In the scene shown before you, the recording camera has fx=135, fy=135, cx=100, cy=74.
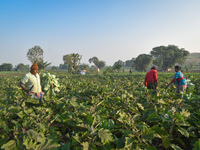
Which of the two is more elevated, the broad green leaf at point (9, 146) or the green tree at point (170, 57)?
the green tree at point (170, 57)

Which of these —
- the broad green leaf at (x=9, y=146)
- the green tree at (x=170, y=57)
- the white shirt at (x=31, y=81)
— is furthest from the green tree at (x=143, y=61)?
the broad green leaf at (x=9, y=146)

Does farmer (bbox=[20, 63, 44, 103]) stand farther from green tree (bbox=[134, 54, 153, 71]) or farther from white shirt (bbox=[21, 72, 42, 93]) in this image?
A: green tree (bbox=[134, 54, 153, 71])

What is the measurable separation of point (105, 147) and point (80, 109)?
2.91 feet

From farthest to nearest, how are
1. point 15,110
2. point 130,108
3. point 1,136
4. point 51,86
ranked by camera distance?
point 51,86 < point 130,108 < point 15,110 < point 1,136

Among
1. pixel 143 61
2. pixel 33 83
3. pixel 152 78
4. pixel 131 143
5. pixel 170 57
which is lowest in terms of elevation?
pixel 131 143

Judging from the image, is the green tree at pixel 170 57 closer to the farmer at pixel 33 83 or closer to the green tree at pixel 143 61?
the green tree at pixel 143 61

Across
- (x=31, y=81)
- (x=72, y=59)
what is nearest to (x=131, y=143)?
(x=31, y=81)

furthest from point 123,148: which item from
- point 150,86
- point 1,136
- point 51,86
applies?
point 150,86

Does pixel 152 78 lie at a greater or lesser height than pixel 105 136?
greater

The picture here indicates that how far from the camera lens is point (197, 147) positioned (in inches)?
47.1

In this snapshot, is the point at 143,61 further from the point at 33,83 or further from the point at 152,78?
the point at 33,83

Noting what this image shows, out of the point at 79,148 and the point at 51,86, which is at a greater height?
the point at 51,86

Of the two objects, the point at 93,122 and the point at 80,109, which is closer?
the point at 93,122

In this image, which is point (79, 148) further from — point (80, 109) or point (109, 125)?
point (80, 109)
